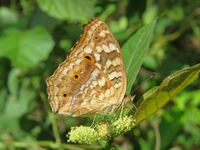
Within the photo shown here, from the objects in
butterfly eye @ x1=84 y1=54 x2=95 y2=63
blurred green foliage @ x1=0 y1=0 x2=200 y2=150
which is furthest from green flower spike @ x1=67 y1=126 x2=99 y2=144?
blurred green foliage @ x1=0 y1=0 x2=200 y2=150

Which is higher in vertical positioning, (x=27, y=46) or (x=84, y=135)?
(x=27, y=46)

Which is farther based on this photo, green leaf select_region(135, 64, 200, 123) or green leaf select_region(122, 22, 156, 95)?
green leaf select_region(122, 22, 156, 95)

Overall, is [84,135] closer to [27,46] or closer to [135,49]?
[135,49]

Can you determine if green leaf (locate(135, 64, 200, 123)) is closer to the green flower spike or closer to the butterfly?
the green flower spike

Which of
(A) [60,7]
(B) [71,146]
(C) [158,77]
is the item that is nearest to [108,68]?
(B) [71,146]

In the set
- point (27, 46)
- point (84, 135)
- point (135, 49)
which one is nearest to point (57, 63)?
point (27, 46)

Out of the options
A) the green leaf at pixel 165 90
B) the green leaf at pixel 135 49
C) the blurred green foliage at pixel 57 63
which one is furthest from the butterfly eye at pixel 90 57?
the blurred green foliage at pixel 57 63

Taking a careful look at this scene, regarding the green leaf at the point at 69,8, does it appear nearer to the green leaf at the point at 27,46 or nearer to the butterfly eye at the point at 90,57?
the green leaf at the point at 27,46
